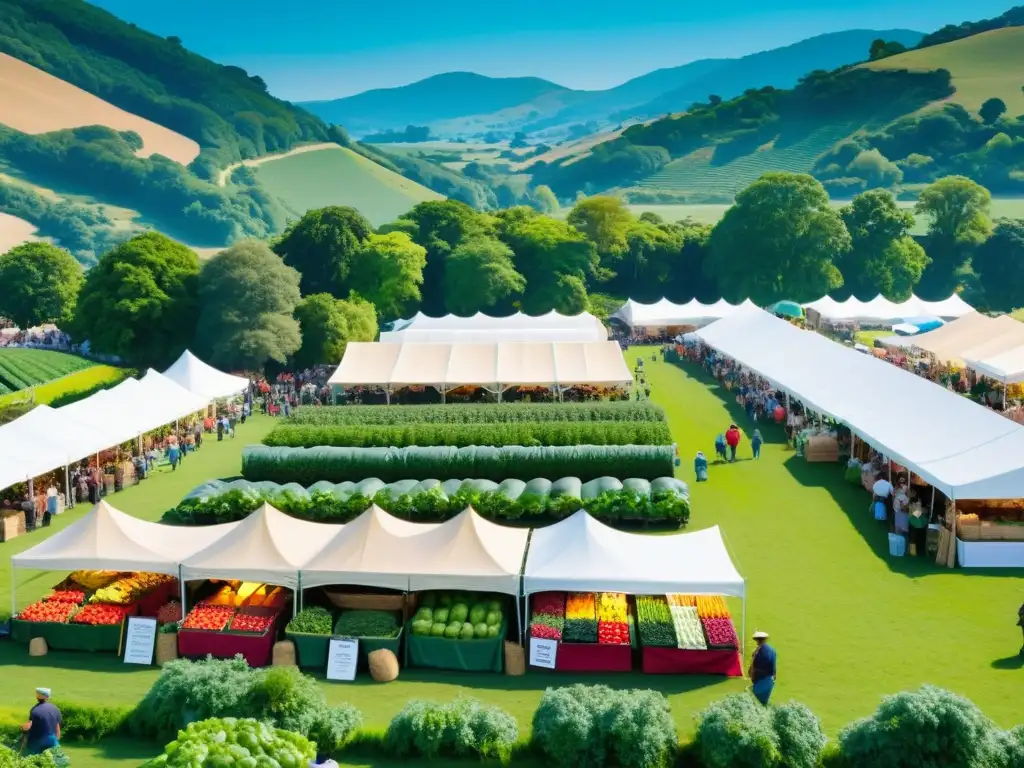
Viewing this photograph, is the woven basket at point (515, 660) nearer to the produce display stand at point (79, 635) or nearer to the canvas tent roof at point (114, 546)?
the canvas tent roof at point (114, 546)

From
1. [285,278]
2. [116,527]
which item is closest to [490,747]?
[116,527]

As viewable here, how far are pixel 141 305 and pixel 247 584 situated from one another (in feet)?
95.1

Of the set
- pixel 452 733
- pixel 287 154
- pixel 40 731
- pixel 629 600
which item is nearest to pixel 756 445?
pixel 629 600

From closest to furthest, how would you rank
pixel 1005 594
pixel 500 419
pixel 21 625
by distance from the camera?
pixel 21 625
pixel 1005 594
pixel 500 419

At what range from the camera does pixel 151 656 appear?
1375 cm

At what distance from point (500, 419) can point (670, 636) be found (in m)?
14.8

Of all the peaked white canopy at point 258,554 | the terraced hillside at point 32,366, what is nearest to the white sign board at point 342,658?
the peaked white canopy at point 258,554

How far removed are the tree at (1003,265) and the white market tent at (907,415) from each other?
41.0m

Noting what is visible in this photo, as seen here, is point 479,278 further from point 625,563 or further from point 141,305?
point 625,563

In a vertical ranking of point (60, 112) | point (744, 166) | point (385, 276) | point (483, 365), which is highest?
point (60, 112)

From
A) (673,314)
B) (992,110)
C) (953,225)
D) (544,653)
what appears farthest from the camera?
(992,110)

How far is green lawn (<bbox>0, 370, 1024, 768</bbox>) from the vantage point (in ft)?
40.7

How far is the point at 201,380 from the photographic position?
102 ft

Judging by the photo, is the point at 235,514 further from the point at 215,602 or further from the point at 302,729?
the point at 302,729
